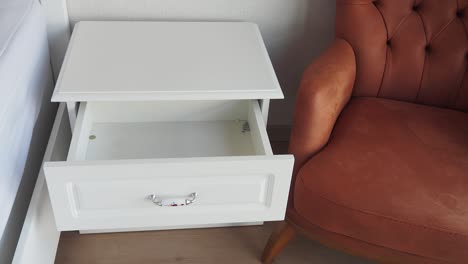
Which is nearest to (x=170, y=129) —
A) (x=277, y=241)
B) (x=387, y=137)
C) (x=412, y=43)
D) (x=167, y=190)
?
(x=167, y=190)

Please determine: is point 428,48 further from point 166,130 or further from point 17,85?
point 17,85

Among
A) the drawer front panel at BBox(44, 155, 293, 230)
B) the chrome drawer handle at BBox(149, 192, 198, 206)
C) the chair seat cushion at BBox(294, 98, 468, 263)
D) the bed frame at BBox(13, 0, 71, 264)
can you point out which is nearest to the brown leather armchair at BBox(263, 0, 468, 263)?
the chair seat cushion at BBox(294, 98, 468, 263)

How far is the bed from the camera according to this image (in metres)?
0.91

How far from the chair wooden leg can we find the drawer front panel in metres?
0.15

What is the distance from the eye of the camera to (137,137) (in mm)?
1197

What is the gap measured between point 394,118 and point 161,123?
0.59 meters

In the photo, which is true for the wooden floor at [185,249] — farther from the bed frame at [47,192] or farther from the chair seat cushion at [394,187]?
the chair seat cushion at [394,187]

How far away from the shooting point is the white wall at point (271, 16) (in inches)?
51.6

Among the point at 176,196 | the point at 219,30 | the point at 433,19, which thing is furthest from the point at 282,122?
the point at 176,196

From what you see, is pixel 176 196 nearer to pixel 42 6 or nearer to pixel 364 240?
pixel 364 240

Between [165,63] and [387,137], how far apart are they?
55cm

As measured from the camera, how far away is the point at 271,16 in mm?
1373

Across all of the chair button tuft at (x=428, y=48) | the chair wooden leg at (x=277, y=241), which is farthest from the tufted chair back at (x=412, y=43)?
the chair wooden leg at (x=277, y=241)

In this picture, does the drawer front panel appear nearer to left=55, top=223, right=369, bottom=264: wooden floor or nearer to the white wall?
left=55, top=223, right=369, bottom=264: wooden floor
